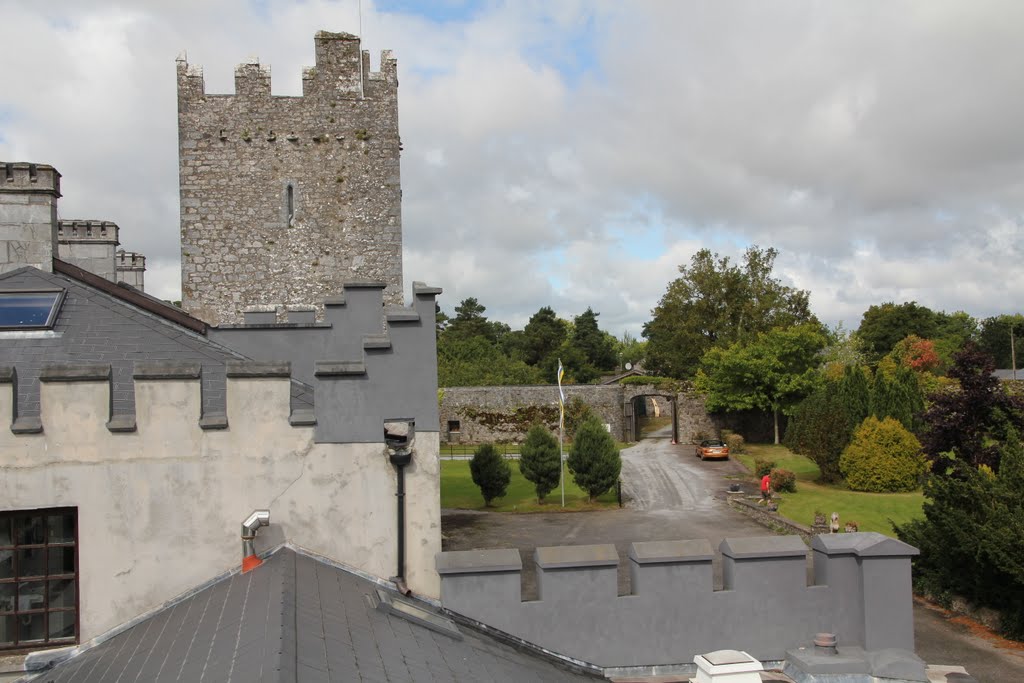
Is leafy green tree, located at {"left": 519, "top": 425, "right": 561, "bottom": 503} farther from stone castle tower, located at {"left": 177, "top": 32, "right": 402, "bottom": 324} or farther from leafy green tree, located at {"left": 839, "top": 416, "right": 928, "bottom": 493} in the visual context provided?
stone castle tower, located at {"left": 177, "top": 32, "right": 402, "bottom": 324}

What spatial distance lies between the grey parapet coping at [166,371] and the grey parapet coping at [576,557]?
2942 millimetres

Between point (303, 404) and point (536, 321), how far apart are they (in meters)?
69.8

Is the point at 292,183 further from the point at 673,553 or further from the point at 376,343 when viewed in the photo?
the point at 673,553

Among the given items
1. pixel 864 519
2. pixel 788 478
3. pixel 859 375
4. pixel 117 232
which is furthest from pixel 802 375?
pixel 117 232

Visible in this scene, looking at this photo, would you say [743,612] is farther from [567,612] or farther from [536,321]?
[536,321]

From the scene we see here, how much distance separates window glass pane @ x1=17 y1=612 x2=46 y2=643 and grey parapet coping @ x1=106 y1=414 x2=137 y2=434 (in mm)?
1441

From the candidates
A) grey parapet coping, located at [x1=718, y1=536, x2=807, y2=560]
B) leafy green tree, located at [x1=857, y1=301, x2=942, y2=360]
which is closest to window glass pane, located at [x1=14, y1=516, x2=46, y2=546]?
grey parapet coping, located at [x1=718, y1=536, x2=807, y2=560]

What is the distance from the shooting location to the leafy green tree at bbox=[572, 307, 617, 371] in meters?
81.1

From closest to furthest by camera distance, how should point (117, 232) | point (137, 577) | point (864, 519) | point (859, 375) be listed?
point (137, 577) → point (117, 232) → point (864, 519) → point (859, 375)

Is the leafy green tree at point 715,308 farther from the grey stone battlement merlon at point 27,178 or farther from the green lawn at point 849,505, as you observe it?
the grey stone battlement merlon at point 27,178

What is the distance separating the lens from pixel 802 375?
40375mm

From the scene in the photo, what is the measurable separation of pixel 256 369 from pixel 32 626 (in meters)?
2.45

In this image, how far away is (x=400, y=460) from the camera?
6.61 m

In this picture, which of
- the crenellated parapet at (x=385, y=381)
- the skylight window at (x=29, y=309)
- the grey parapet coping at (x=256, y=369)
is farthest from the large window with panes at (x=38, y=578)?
the skylight window at (x=29, y=309)
